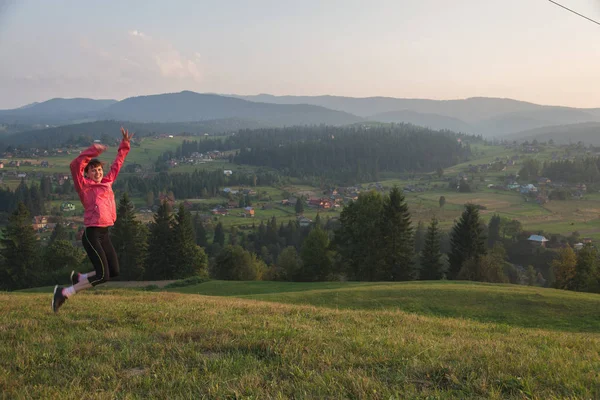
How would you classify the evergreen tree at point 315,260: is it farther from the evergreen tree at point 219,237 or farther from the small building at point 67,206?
the small building at point 67,206

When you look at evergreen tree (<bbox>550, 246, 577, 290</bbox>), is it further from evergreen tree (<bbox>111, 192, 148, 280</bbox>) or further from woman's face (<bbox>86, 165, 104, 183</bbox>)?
woman's face (<bbox>86, 165, 104, 183</bbox>)

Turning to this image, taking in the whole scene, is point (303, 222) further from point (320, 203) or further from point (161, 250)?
point (161, 250)

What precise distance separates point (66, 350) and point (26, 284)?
4849 centimetres

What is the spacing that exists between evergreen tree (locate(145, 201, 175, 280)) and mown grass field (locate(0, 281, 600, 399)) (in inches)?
1451

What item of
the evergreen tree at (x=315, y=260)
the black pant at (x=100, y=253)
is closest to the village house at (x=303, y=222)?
the evergreen tree at (x=315, y=260)

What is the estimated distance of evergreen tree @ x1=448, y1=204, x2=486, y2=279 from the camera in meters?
44.7

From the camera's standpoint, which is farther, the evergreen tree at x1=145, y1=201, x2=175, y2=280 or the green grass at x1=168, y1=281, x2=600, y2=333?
the evergreen tree at x1=145, y1=201, x2=175, y2=280

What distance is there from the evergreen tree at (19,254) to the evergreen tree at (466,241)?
46.5 meters

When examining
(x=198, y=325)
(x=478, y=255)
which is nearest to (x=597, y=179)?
(x=478, y=255)

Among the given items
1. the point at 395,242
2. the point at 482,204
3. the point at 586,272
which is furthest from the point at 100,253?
the point at 482,204

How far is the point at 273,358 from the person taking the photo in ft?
19.1

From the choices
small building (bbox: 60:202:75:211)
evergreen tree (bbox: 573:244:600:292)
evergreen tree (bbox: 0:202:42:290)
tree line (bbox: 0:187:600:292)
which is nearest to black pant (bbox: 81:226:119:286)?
tree line (bbox: 0:187:600:292)

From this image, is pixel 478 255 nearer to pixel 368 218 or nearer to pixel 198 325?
pixel 368 218

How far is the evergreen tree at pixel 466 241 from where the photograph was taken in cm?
4472
